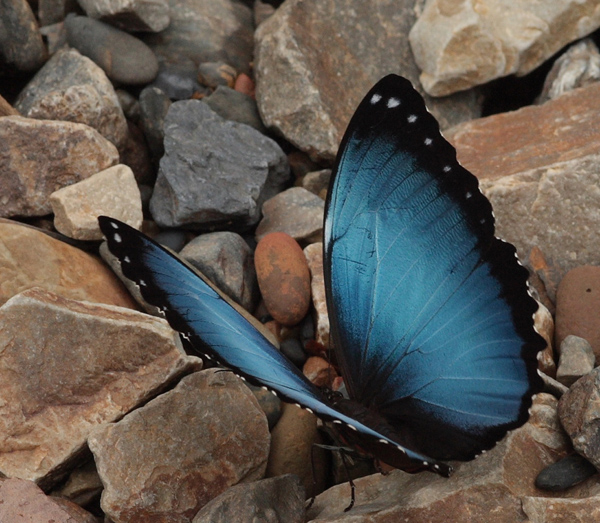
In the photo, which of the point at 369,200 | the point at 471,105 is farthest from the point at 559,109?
the point at 369,200

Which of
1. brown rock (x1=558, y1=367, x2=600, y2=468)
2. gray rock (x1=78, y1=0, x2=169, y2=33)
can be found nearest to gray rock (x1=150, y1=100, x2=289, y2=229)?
gray rock (x1=78, y1=0, x2=169, y2=33)

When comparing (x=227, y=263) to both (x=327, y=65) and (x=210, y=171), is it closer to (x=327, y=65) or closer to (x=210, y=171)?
(x=210, y=171)

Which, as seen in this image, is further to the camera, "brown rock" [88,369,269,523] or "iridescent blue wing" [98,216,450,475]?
"brown rock" [88,369,269,523]

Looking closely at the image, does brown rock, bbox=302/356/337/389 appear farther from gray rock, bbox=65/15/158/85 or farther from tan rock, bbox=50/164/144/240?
gray rock, bbox=65/15/158/85

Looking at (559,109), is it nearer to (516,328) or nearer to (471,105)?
(471,105)

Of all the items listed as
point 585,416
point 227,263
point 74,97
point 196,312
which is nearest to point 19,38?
point 74,97

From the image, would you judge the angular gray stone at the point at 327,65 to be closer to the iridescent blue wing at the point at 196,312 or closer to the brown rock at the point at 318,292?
the brown rock at the point at 318,292

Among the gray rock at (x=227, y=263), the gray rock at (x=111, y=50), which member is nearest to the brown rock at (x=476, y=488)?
the gray rock at (x=227, y=263)
